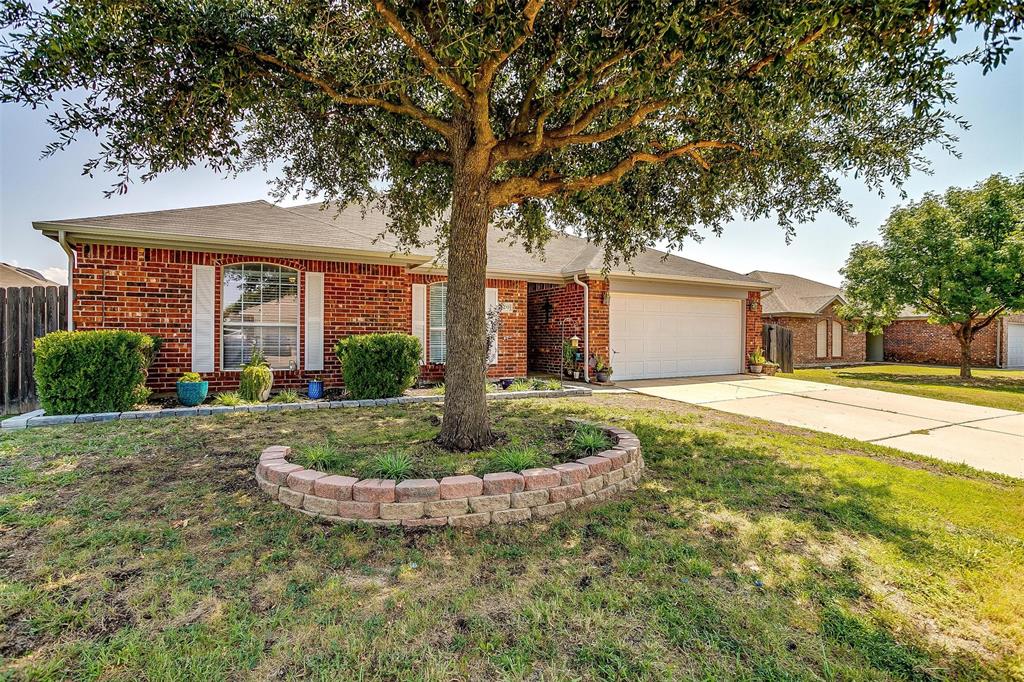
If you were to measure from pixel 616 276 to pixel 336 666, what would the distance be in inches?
411

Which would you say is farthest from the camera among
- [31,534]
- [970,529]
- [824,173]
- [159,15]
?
[824,173]

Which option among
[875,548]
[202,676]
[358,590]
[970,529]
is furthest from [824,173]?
[202,676]

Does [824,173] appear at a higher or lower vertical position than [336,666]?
higher

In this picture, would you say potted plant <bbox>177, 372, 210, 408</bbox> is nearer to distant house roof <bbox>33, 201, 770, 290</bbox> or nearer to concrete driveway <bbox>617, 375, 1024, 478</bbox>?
distant house roof <bbox>33, 201, 770, 290</bbox>

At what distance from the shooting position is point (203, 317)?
7.78 meters

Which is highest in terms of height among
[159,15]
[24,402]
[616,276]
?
[159,15]

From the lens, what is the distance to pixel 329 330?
866cm

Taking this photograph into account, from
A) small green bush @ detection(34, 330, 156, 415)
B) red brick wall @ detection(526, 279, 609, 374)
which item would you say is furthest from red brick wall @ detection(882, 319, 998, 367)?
small green bush @ detection(34, 330, 156, 415)

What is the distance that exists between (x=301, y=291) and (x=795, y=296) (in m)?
21.5

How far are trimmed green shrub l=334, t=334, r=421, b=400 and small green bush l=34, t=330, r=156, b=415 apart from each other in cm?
288

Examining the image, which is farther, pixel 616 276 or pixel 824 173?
pixel 616 276

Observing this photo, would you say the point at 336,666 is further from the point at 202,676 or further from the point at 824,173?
the point at 824,173

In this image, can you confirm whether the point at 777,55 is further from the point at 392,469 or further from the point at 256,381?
the point at 256,381

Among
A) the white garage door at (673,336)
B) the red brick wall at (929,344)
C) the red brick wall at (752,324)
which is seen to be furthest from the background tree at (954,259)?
the red brick wall at (929,344)
